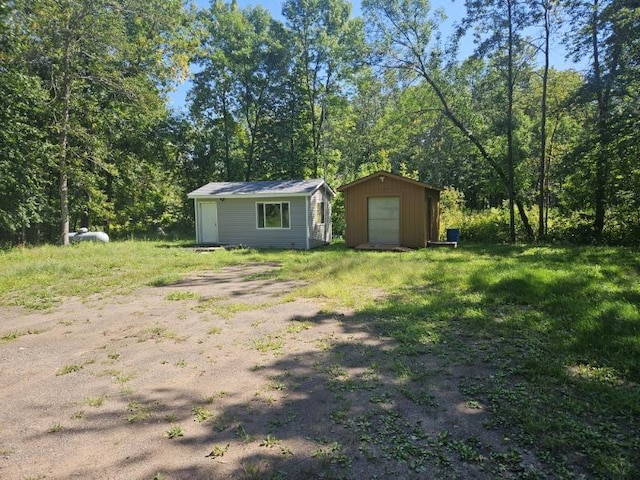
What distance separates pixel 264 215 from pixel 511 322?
12341 millimetres

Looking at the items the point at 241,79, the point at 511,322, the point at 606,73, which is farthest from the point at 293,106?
the point at 511,322

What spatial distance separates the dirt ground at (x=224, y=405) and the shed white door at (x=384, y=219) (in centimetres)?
988

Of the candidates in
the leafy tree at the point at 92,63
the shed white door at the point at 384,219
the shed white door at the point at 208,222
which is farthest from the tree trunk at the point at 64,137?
the shed white door at the point at 384,219

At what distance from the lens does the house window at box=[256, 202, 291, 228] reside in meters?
15.9

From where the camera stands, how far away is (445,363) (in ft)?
12.6

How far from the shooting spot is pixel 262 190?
16250mm

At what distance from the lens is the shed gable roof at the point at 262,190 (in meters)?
15.5

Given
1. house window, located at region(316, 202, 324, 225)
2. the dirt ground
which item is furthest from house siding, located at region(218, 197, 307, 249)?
the dirt ground

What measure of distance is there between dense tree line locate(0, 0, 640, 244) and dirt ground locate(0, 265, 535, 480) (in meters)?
5.32

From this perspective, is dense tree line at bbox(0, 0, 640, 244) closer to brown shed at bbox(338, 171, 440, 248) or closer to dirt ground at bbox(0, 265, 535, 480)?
brown shed at bbox(338, 171, 440, 248)

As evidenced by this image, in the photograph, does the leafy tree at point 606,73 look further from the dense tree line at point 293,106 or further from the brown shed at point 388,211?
the brown shed at point 388,211

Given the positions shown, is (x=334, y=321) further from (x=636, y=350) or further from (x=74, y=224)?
(x=74, y=224)

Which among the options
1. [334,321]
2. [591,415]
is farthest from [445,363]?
[334,321]

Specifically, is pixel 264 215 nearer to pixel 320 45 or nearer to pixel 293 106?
pixel 293 106
